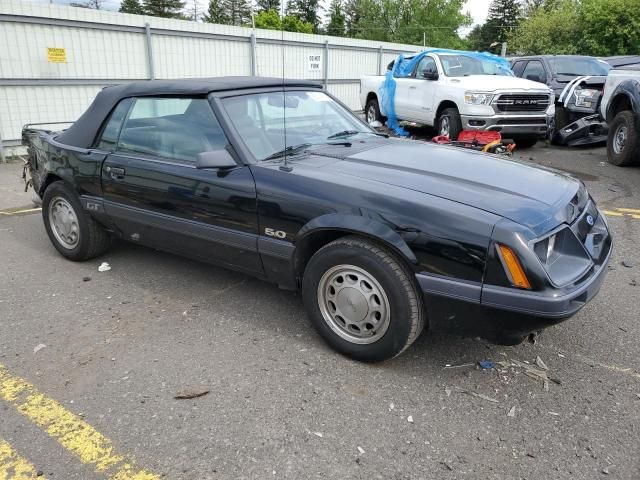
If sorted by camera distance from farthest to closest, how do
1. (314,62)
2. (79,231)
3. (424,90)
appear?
1. (314,62)
2. (424,90)
3. (79,231)

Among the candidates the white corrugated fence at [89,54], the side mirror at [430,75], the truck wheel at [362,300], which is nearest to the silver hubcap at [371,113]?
the side mirror at [430,75]

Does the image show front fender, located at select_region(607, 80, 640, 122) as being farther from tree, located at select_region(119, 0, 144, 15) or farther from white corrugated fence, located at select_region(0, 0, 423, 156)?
tree, located at select_region(119, 0, 144, 15)

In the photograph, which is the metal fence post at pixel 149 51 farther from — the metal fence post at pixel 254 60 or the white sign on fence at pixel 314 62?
the white sign on fence at pixel 314 62

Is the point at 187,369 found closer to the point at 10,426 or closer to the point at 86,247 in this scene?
the point at 10,426

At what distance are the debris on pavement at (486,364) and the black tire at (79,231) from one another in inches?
127

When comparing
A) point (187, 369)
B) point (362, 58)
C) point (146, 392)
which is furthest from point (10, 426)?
point (362, 58)

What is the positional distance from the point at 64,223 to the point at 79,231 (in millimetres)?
251

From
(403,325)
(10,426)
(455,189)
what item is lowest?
(10,426)

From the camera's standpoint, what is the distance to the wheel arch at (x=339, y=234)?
274 cm

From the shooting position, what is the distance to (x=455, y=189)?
289cm

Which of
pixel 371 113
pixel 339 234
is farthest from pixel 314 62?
pixel 339 234

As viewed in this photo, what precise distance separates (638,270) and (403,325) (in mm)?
2770

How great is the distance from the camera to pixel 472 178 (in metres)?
3.10

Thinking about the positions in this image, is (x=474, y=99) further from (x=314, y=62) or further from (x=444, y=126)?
(x=314, y=62)
